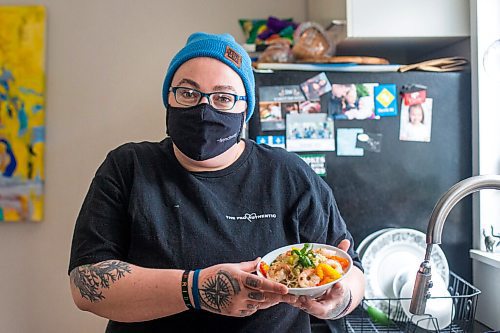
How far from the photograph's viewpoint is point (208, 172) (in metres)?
1.23

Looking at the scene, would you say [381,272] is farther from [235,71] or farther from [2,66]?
[2,66]

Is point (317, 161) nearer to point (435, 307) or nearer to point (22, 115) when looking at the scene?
point (435, 307)

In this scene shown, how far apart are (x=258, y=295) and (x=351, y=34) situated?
106 cm

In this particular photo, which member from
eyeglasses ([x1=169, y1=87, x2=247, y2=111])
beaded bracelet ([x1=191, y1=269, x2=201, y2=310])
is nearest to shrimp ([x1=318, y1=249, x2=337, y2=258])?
beaded bracelet ([x1=191, y1=269, x2=201, y2=310])

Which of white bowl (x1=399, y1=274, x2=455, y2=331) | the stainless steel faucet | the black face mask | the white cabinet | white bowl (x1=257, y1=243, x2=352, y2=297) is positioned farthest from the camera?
Result: the white cabinet

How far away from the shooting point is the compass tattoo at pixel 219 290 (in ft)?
3.30

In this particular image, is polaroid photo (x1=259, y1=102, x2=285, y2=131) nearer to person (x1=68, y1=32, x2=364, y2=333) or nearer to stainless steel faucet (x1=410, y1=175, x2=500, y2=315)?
A: person (x1=68, y1=32, x2=364, y2=333)

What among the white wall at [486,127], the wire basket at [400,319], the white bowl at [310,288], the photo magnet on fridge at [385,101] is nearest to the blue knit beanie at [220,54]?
the white bowl at [310,288]

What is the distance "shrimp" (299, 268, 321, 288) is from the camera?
1.00 meters

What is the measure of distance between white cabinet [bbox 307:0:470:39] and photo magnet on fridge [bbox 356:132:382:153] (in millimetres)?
340

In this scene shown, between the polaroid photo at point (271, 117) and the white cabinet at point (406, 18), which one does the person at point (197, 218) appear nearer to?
the polaroid photo at point (271, 117)

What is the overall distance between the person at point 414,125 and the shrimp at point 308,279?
81cm

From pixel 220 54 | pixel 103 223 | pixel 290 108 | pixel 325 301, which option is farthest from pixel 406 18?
pixel 103 223

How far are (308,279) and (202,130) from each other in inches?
15.4
